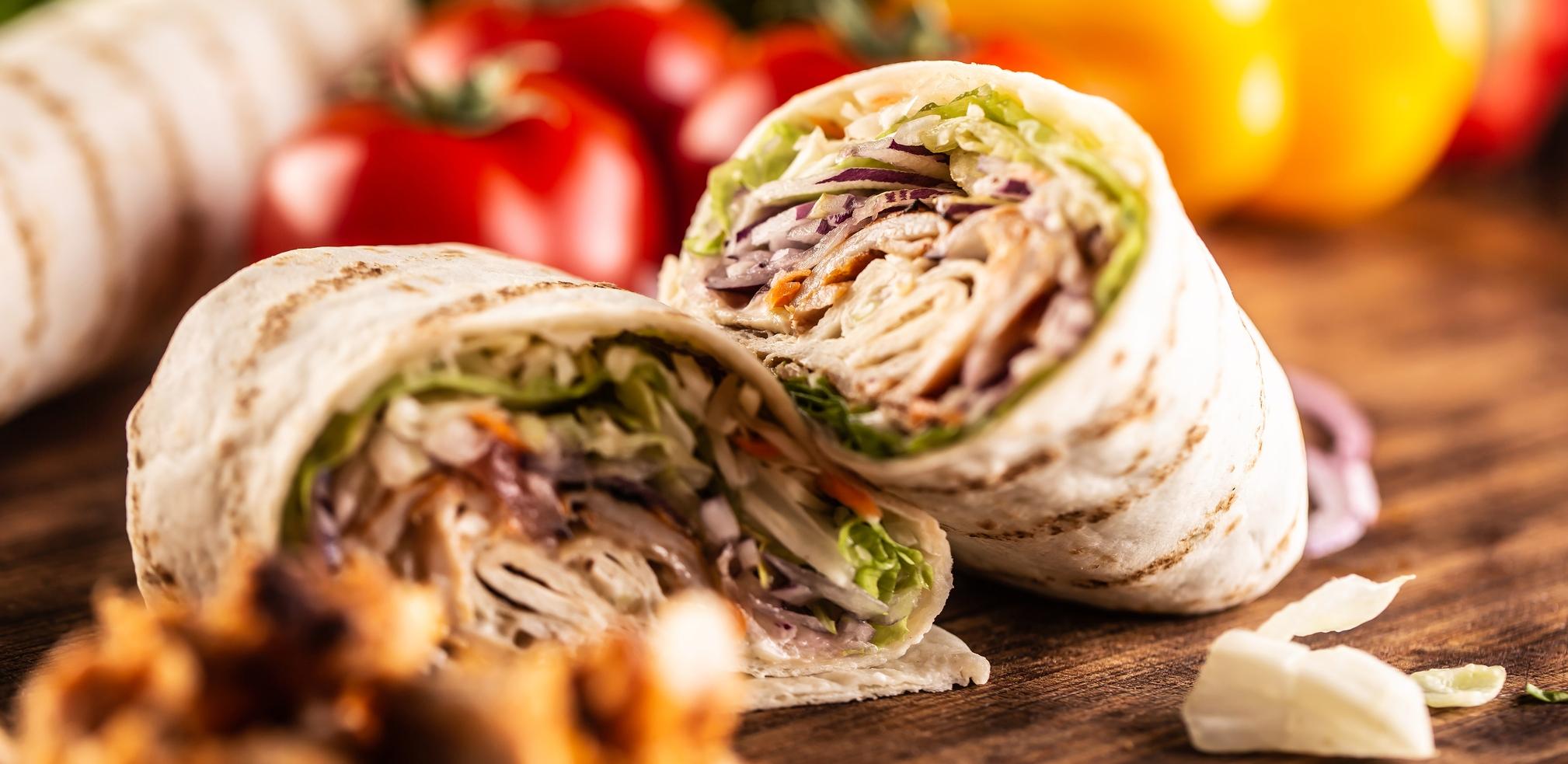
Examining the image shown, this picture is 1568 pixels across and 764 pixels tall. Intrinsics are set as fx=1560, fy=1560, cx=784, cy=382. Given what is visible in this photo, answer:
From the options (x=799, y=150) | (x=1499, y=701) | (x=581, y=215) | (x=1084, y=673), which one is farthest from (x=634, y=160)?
(x=1499, y=701)

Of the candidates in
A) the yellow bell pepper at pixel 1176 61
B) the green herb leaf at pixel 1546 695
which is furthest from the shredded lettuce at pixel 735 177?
the yellow bell pepper at pixel 1176 61

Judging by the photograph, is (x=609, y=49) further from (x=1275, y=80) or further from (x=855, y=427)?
(x=855, y=427)

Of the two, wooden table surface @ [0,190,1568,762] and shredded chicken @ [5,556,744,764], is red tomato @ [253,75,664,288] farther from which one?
shredded chicken @ [5,556,744,764]

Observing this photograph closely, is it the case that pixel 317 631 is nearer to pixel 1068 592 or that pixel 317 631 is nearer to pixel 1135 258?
pixel 1135 258

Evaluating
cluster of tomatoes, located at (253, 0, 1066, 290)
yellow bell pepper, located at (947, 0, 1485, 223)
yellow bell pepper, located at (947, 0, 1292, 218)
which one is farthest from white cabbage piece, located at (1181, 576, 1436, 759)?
yellow bell pepper, located at (947, 0, 1292, 218)

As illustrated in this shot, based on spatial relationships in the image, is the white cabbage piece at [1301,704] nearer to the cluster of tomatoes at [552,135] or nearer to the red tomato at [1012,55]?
the cluster of tomatoes at [552,135]
